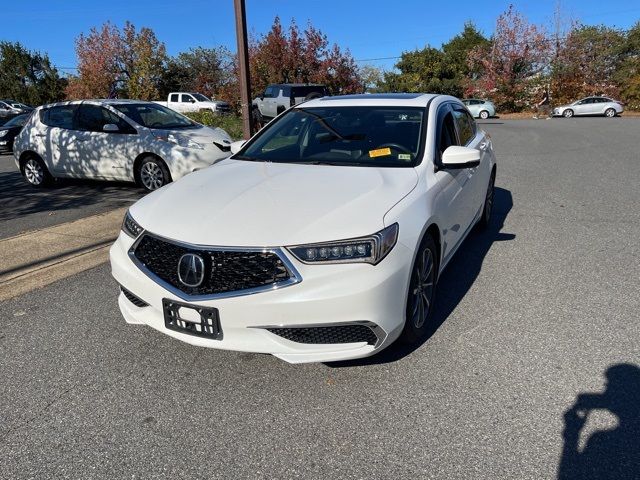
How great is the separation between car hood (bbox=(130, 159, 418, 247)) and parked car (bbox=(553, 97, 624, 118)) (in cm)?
3727

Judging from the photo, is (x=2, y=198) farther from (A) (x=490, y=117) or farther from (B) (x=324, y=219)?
(A) (x=490, y=117)

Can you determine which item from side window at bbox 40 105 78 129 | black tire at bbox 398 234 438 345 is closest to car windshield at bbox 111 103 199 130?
side window at bbox 40 105 78 129

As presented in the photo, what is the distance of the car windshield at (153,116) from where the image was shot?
28.8 ft

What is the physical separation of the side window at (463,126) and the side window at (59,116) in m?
7.00

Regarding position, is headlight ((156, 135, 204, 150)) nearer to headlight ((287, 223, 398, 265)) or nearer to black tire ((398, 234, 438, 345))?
black tire ((398, 234, 438, 345))

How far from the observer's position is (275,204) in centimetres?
299

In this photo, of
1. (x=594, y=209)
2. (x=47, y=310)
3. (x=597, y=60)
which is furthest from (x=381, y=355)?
(x=597, y=60)

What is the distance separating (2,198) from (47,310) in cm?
595

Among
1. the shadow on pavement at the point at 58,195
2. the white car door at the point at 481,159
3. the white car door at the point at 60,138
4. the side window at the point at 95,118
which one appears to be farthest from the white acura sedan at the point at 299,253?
the white car door at the point at 60,138

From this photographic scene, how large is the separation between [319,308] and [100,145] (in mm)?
7464

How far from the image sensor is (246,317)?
259 cm

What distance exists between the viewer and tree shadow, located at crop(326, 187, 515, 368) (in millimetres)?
3166

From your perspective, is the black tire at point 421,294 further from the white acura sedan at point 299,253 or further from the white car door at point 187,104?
the white car door at point 187,104

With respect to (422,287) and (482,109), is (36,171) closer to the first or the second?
(422,287)
